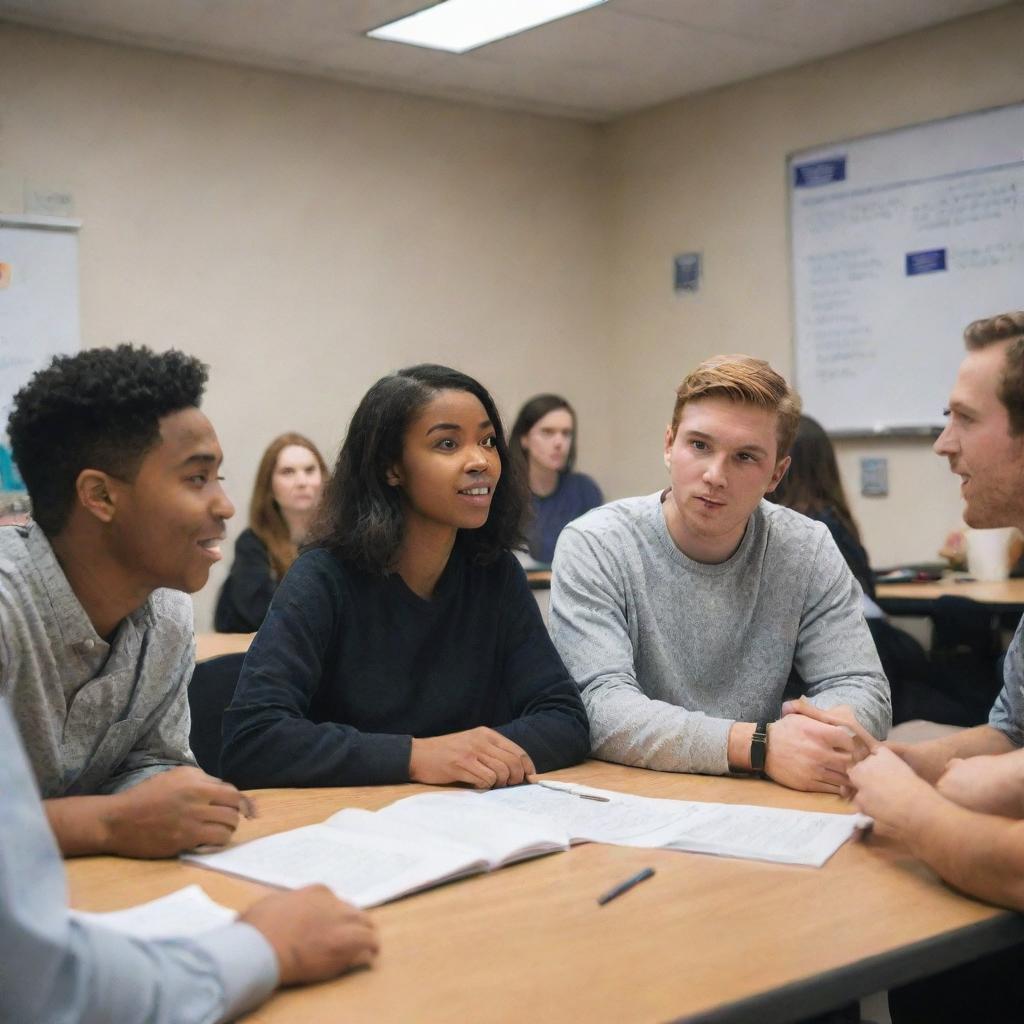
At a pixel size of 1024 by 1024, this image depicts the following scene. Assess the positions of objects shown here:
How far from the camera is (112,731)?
1.68 meters

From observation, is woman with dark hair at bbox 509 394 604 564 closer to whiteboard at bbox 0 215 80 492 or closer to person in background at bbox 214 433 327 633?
person in background at bbox 214 433 327 633

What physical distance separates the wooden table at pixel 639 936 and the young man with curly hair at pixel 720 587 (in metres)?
0.69

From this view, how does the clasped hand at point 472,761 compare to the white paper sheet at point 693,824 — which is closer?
the white paper sheet at point 693,824

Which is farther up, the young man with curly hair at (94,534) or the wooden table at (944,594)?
the young man with curly hair at (94,534)

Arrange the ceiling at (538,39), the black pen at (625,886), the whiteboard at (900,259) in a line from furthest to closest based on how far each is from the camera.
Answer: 1. the whiteboard at (900,259)
2. the ceiling at (538,39)
3. the black pen at (625,886)

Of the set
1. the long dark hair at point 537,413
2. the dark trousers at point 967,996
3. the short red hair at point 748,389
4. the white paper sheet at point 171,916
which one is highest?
the long dark hair at point 537,413

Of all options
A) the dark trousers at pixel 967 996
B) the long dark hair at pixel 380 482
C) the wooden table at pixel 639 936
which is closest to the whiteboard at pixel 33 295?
the long dark hair at pixel 380 482

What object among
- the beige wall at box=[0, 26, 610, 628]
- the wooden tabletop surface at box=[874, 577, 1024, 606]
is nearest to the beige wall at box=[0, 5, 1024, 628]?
the beige wall at box=[0, 26, 610, 628]

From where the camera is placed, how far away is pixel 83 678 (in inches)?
64.5

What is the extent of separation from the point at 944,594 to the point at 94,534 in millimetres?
Answer: 2999

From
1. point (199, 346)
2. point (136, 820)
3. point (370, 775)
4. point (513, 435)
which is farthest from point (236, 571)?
point (136, 820)

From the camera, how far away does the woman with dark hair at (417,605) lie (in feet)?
6.40

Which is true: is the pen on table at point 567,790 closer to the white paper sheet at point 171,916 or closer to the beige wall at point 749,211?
the white paper sheet at point 171,916

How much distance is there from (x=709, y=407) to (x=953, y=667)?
2.28 m
